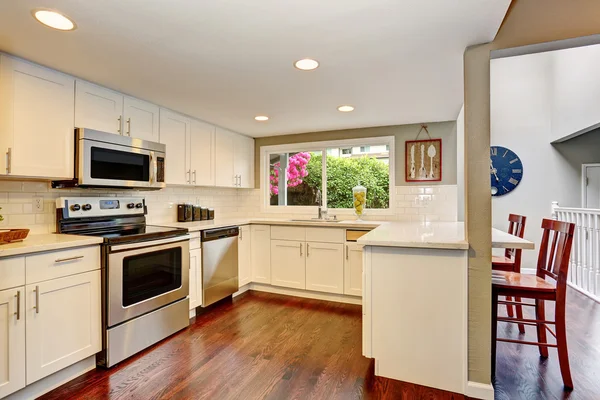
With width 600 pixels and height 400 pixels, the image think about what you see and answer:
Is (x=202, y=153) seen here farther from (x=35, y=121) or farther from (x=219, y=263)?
(x=35, y=121)

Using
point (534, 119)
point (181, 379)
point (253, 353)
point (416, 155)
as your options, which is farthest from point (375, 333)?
point (534, 119)

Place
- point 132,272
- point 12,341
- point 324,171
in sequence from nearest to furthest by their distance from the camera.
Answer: point 12,341, point 132,272, point 324,171

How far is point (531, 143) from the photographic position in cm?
481

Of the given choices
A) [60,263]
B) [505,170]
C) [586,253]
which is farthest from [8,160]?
[505,170]

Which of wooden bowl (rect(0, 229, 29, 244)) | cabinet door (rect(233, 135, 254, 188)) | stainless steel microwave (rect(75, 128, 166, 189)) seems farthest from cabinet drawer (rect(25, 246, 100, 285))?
cabinet door (rect(233, 135, 254, 188))

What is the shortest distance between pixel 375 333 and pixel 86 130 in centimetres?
243

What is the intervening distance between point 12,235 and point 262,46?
182 centimetres

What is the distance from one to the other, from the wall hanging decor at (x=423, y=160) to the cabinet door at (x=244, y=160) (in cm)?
205

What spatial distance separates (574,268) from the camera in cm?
408

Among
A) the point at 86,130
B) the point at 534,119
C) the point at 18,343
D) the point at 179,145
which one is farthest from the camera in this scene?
the point at 534,119

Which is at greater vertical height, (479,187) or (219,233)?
(479,187)

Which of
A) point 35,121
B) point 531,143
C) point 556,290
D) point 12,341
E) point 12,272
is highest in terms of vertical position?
point 531,143

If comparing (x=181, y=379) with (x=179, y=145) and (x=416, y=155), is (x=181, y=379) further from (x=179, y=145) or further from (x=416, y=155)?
(x=416, y=155)

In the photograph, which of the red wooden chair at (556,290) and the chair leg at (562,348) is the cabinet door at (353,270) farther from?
the chair leg at (562,348)
